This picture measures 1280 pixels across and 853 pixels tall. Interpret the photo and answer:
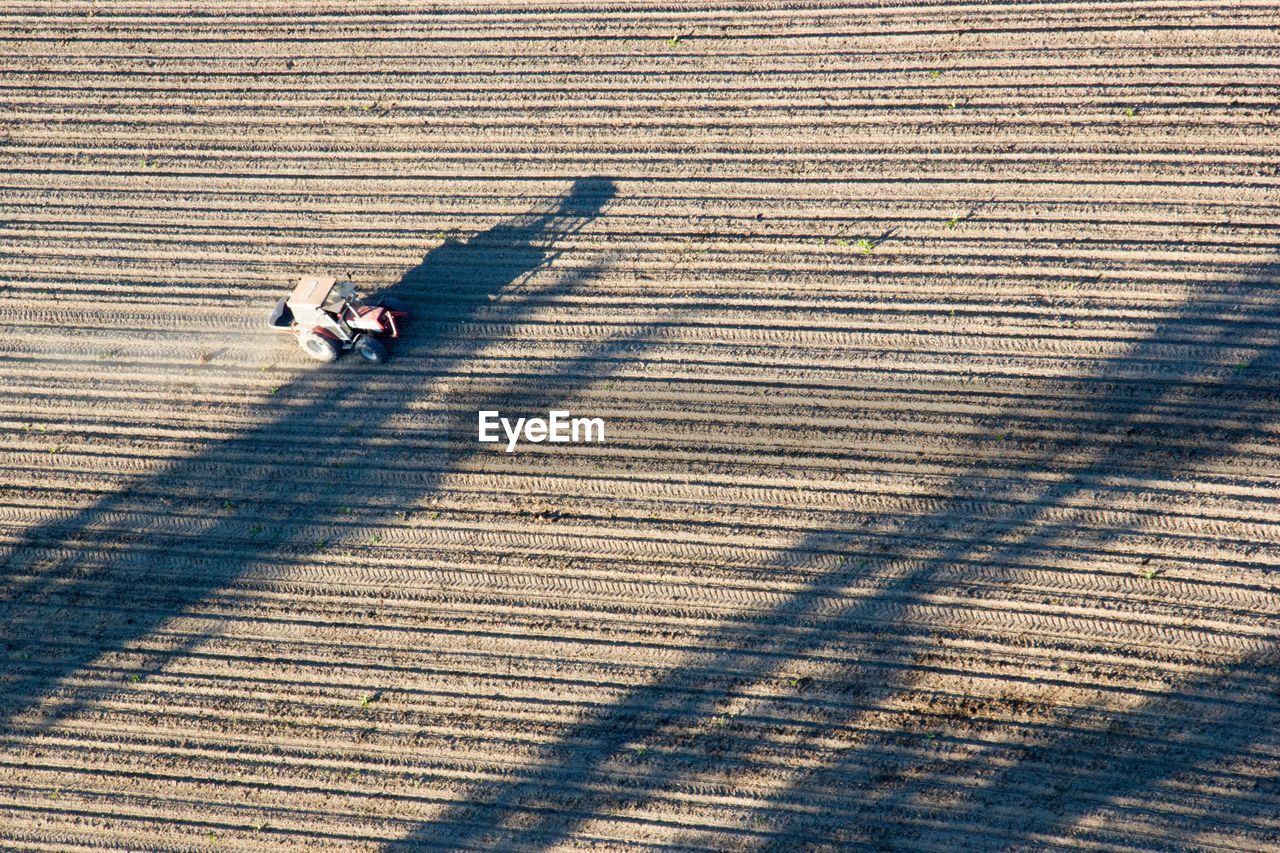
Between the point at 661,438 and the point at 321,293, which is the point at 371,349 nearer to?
the point at 321,293

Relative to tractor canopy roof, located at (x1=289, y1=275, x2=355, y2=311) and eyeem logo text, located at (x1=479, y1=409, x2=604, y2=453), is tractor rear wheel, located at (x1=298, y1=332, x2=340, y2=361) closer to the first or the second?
tractor canopy roof, located at (x1=289, y1=275, x2=355, y2=311)

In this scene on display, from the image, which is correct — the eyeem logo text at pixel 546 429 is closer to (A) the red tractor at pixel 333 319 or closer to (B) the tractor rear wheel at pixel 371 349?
(B) the tractor rear wheel at pixel 371 349

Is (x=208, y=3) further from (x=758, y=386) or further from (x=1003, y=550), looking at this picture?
(x=1003, y=550)

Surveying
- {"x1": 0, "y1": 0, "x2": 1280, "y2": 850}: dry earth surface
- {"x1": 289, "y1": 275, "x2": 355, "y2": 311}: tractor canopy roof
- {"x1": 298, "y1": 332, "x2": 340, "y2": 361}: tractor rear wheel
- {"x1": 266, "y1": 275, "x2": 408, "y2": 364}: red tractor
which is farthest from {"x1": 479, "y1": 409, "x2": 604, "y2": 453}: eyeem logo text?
{"x1": 289, "y1": 275, "x2": 355, "y2": 311}: tractor canopy roof

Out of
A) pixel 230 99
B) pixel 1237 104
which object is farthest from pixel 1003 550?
pixel 230 99

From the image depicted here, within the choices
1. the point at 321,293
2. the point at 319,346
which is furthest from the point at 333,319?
the point at 319,346

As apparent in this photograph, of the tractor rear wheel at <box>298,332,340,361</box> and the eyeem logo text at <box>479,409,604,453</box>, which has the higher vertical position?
the tractor rear wheel at <box>298,332,340,361</box>
